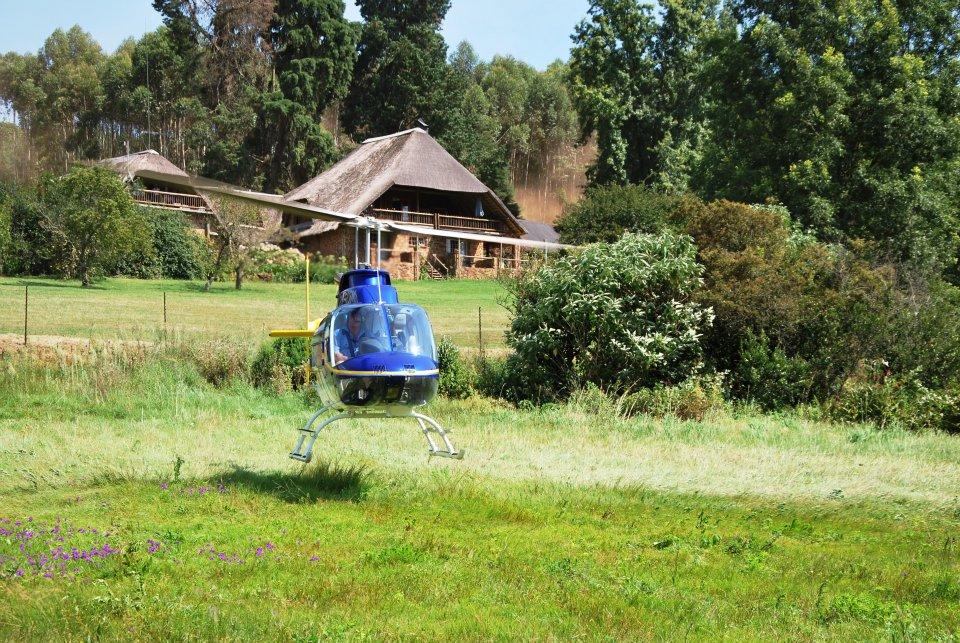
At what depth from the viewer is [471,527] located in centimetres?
867

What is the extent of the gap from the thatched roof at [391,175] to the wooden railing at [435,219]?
120 centimetres

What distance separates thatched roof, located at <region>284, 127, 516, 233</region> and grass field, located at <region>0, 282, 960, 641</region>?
2969 centimetres

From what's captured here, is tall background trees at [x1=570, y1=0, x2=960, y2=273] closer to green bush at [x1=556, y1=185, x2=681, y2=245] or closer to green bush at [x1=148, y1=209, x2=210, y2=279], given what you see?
green bush at [x1=556, y1=185, x2=681, y2=245]

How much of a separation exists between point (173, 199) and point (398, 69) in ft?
55.9

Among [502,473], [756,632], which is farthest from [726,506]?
[756,632]

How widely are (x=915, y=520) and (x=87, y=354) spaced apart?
1368 cm

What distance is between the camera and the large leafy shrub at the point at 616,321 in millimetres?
17016

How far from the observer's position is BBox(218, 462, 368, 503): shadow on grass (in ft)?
31.9

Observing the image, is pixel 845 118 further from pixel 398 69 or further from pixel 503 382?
pixel 398 69

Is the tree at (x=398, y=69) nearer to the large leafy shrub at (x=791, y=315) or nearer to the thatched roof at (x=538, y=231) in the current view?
the thatched roof at (x=538, y=231)

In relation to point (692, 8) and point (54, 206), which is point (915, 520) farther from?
point (692, 8)

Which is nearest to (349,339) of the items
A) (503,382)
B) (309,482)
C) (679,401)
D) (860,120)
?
(309,482)

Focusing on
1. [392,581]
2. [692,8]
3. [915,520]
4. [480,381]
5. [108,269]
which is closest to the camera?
[392,581]

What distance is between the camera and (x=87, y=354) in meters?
17.1
